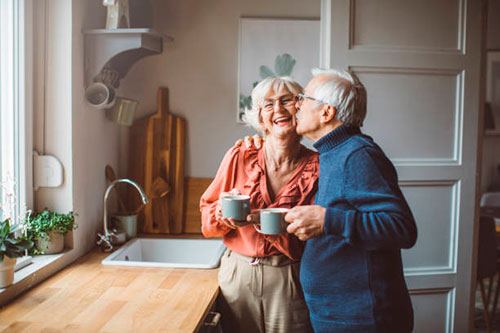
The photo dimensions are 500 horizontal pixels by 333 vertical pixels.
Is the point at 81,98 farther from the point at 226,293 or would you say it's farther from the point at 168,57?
the point at 226,293

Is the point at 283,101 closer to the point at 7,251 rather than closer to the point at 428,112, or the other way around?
the point at 428,112

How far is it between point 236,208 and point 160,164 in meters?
1.25

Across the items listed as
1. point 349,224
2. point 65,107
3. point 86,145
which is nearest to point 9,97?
point 65,107

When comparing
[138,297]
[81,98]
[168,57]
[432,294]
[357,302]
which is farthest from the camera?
[168,57]

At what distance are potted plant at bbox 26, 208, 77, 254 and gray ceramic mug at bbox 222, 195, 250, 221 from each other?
78 centimetres

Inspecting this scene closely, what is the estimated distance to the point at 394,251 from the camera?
4.43ft

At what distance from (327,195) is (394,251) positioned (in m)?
0.26

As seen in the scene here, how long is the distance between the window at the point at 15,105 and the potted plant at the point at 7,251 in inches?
7.3

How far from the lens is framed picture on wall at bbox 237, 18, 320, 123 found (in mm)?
2504

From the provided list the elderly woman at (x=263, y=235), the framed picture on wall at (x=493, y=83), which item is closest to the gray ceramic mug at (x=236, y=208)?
the elderly woman at (x=263, y=235)

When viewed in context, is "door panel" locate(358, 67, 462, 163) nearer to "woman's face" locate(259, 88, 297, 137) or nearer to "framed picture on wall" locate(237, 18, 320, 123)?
"framed picture on wall" locate(237, 18, 320, 123)

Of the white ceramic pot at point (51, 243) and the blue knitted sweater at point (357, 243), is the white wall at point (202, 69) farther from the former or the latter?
the blue knitted sweater at point (357, 243)

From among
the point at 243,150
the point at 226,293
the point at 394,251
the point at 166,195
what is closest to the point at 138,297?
the point at 226,293

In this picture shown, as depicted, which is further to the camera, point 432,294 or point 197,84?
point 197,84
